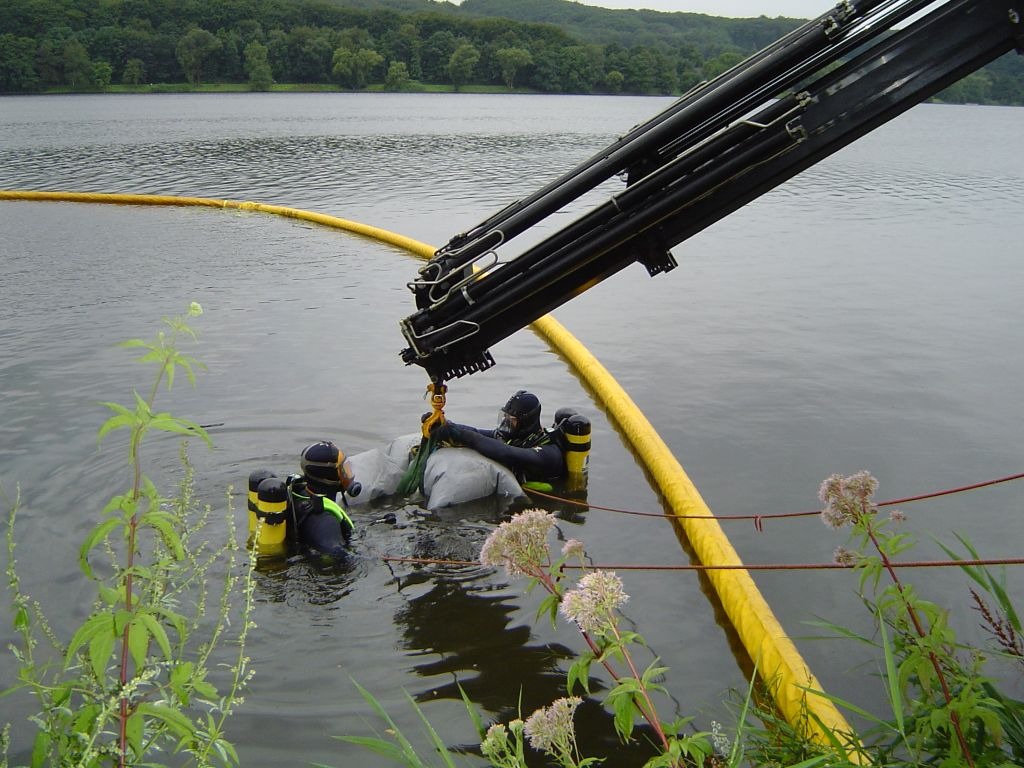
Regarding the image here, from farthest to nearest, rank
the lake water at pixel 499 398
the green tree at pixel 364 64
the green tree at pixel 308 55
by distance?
Answer: the green tree at pixel 308 55
the green tree at pixel 364 64
the lake water at pixel 499 398

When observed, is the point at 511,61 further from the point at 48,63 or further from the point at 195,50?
the point at 48,63

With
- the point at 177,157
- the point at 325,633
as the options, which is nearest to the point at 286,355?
the point at 325,633

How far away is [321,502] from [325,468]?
234 mm

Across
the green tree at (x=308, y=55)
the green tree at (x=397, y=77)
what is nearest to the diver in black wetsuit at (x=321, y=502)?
the green tree at (x=397, y=77)

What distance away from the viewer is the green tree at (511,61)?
10625 cm

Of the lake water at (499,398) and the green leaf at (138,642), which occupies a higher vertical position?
the green leaf at (138,642)

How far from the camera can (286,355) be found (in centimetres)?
1123

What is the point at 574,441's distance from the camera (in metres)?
7.47

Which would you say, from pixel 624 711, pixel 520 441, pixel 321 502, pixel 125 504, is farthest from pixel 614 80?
pixel 125 504

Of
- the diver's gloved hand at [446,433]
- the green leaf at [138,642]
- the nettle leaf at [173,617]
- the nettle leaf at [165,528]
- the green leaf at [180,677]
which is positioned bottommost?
the diver's gloved hand at [446,433]

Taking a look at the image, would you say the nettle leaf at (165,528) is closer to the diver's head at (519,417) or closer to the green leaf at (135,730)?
the green leaf at (135,730)

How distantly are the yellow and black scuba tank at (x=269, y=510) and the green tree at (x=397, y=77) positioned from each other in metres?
99.5

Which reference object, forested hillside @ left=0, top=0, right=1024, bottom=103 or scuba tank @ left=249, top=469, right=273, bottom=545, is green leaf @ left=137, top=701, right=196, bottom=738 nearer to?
scuba tank @ left=249, top=469, right=273, bottom=545

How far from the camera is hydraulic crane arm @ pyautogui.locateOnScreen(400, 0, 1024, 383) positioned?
4699 mm
